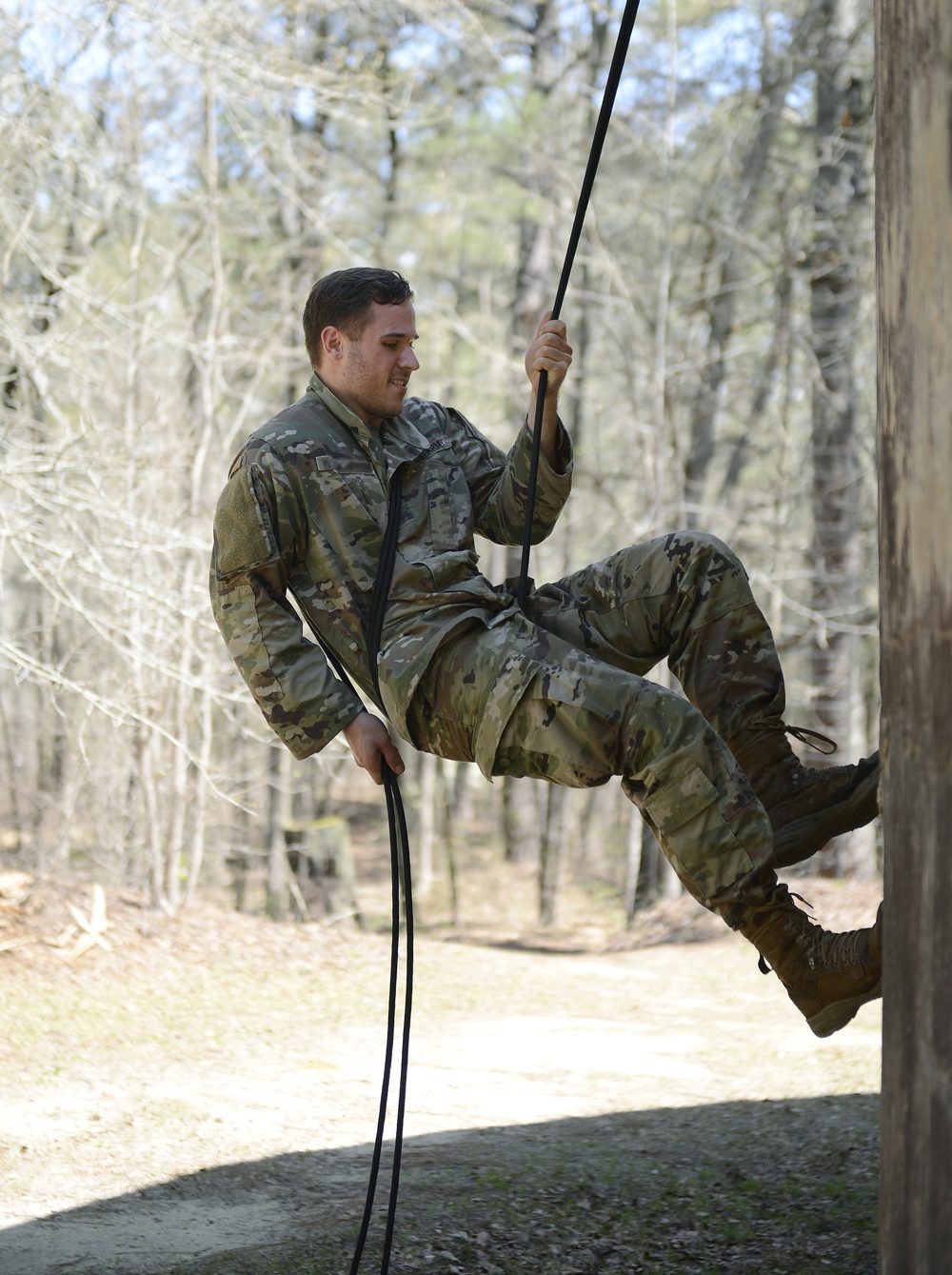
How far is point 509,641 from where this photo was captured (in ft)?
10.7

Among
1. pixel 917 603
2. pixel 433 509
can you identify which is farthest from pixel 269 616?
pixel 917 603

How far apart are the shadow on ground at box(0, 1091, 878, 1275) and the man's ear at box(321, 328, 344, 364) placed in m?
2.59

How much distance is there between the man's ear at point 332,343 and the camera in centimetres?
357

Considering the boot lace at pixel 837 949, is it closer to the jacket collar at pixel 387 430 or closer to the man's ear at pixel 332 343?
the jacket collar at pixel 387 430

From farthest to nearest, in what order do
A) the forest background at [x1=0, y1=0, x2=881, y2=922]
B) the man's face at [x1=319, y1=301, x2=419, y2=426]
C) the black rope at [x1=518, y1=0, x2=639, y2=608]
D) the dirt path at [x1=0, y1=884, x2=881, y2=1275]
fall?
the forest background at [x1=0, y1=0, x2=881, y2=922], the dirt path at [x1=0, y1=884, x2=881, y2=1275], the man's face at [x1=319, y1=301, x2=419, y2=426], the black rope at [x1=518, y1=0, x2=639, y2=608]

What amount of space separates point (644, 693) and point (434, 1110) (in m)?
3.58

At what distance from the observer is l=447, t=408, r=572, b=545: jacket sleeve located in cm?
365

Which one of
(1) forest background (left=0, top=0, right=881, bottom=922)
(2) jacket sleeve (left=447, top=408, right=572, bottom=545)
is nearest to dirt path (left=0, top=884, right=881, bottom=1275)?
(1) forest background (left=0, top=0, right=881, bottom=922)

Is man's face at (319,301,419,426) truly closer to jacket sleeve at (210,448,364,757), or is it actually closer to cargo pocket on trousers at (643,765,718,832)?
jacket sleeve at (210,448,364,757)

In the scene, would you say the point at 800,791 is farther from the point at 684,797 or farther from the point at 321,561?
the point at 321,561

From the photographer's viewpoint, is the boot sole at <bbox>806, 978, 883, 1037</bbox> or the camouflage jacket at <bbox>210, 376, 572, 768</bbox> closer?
the boot sole at <bbox>806, 978, 883, 1037</bbox>

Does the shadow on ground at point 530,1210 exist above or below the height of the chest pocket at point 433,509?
below

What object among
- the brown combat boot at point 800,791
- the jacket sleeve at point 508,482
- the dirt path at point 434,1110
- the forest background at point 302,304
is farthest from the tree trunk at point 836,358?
the brown combat boot at point 800,791

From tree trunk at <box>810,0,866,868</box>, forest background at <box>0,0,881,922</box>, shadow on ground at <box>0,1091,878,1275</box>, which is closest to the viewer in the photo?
shadow on ground at <box>0,1091,878,1275</box>
